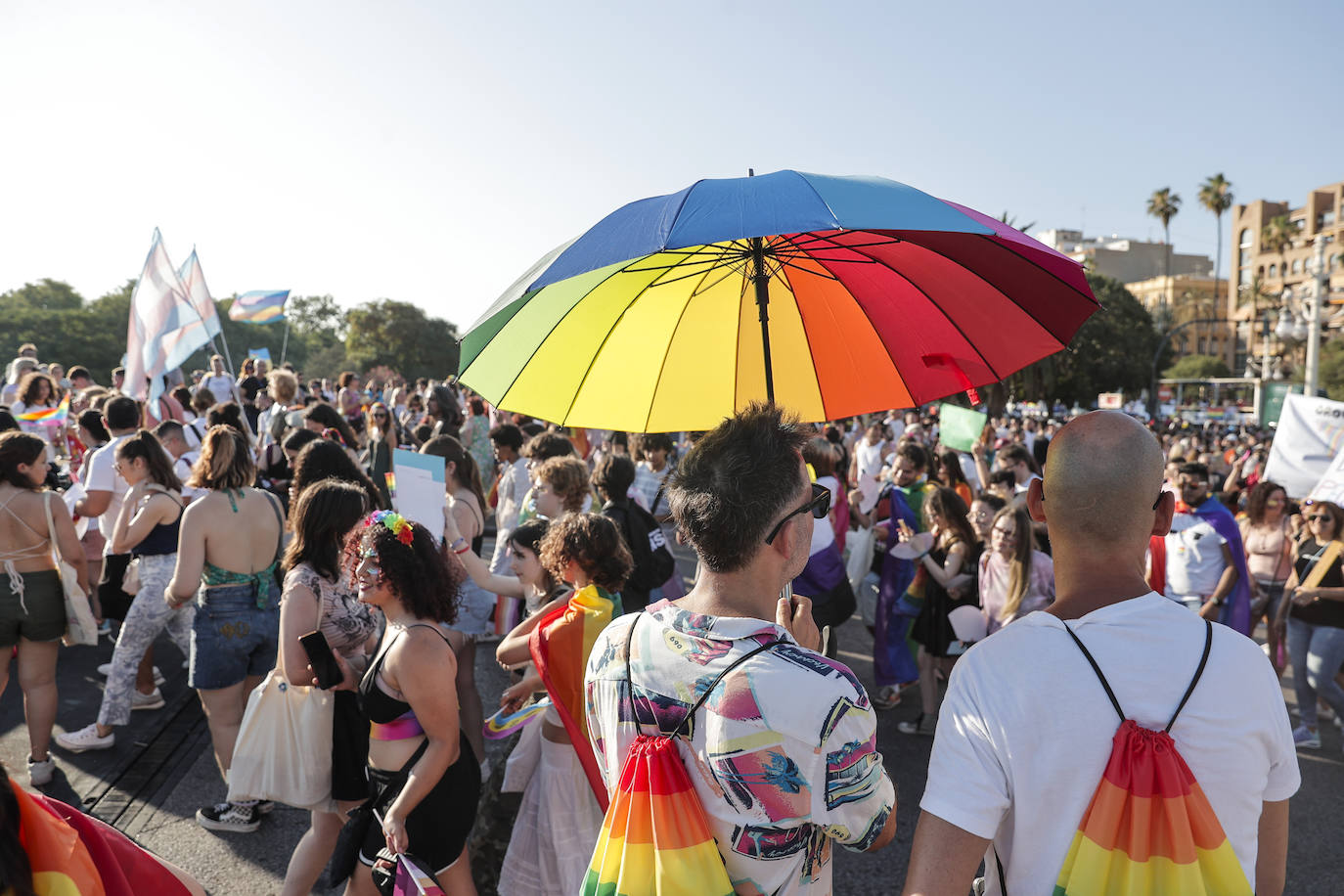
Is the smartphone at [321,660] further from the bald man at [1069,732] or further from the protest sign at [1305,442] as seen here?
the protest sign at [1305,442]

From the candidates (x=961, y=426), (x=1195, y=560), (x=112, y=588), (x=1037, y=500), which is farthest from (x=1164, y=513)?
(x=961, y=426)

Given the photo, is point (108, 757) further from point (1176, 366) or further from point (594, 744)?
point (1176, 366)

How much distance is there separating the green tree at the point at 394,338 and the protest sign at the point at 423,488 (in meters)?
52.3

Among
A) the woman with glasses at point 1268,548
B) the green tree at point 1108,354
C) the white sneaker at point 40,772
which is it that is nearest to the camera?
the white sneaker at point 40,772

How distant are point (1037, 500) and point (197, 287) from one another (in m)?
8.60

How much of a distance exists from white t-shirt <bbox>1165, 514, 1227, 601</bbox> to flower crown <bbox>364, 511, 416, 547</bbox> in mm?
4802

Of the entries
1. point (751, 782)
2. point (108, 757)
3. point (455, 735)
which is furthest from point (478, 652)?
point (751, 782)

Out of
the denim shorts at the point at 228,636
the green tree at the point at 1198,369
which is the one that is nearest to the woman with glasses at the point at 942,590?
the denim shorts at the point at 228,636

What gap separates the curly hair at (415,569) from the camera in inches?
117

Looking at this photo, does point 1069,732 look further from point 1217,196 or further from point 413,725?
point 1217,196

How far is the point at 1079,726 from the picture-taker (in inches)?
58.0

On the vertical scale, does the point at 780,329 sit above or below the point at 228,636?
above

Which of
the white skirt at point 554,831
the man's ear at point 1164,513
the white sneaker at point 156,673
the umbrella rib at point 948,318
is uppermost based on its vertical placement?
the umbrella rib at point 948,318

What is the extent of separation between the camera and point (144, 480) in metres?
5.03
